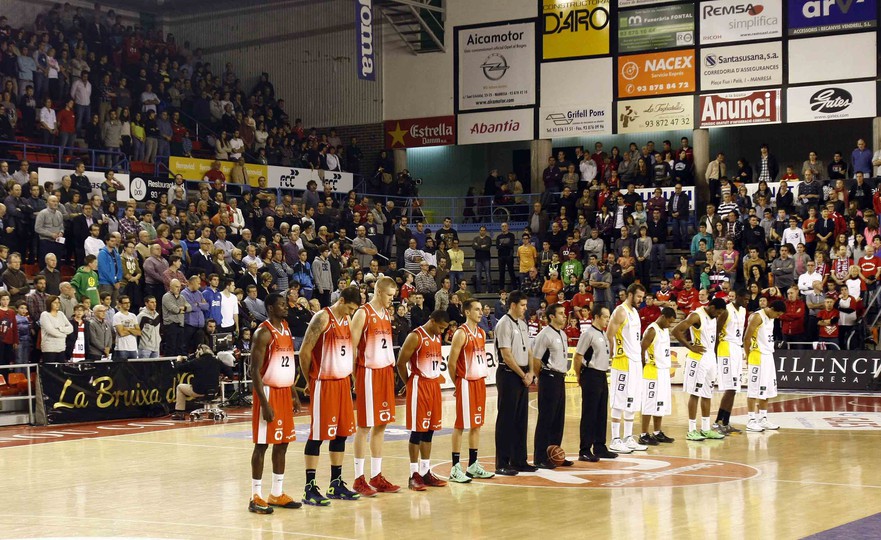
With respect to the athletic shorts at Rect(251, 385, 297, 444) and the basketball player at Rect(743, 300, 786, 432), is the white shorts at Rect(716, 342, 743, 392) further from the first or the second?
the athletic shorts at Rect(251, 385, 297, 444)

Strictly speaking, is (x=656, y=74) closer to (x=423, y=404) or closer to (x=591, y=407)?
(x=591, y=407)

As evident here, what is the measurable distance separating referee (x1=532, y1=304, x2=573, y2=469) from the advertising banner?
21590 millimetres

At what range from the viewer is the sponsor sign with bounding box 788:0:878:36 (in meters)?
31.8

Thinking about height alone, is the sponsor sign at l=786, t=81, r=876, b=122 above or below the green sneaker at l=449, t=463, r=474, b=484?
above

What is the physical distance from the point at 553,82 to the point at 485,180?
4872mm

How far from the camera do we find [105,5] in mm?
38625

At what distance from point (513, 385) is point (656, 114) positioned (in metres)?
23.2

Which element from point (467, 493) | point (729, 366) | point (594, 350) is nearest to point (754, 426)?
point (729, 366)

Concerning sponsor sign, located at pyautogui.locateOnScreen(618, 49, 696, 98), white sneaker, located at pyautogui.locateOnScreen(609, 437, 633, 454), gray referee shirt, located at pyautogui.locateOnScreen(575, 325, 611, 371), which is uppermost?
sponsor sign, located at pyautogui.locateOnScreen(618, 49, 696, 98)

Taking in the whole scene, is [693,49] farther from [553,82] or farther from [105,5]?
[105,5]

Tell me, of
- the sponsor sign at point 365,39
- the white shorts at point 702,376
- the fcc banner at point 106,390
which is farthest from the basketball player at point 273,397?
the sponsor sign at point 365,39

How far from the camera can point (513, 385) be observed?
13305 mm

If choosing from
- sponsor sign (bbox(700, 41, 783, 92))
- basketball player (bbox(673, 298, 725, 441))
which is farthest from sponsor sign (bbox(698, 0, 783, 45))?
basketball player (bbox(673, 298, 725, 441))

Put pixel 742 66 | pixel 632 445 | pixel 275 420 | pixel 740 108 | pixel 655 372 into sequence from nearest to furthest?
pixel 275 420 → pixel 632 445 → pixel 655 372 → pixel 742 66 → pixel 740 108
